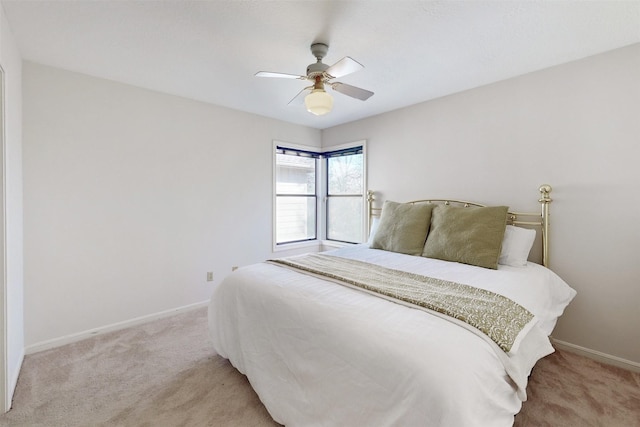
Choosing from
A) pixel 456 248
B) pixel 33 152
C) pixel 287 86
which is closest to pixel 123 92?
pixel 33 152

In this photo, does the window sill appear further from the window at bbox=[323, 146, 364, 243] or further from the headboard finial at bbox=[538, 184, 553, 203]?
the headboard finial at bbox=[538, 184, 553, 203]

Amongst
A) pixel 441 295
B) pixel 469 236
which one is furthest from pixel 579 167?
pixel 441 295

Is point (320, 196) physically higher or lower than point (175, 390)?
higher

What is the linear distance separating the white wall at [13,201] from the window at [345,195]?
3403 millimetres

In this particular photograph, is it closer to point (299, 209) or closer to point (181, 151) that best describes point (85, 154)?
point (181, 151)

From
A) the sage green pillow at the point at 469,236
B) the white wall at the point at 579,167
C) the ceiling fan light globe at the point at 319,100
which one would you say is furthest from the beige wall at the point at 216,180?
the ceiling fan light globe at the point at 319,100

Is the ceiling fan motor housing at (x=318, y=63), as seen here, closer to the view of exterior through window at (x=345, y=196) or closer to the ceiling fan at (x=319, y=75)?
the ceiling fan at (x=319, y=75)

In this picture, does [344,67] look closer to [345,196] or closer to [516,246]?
[516,246]

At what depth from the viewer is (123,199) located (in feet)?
9.22

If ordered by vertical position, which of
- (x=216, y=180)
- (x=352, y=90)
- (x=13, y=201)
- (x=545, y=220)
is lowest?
(x=545, y=220)

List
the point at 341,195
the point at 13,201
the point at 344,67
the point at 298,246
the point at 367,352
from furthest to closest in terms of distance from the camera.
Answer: the point at 341,195 < the point at 298,246 < the point at 13,201 < the point at 344,67 < the point at 367,352

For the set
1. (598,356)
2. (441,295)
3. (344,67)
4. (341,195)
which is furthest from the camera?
(341,195)

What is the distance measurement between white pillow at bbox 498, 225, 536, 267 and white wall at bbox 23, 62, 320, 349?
9.39ft

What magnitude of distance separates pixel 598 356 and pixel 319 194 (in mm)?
3606
